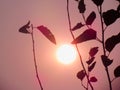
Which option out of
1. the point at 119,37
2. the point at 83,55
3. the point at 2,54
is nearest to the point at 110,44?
the point at 119,37

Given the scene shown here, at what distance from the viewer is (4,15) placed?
141cm

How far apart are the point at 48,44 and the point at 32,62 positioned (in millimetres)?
152

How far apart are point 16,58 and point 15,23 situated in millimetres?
219

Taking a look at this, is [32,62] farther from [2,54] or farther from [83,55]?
[83,55]

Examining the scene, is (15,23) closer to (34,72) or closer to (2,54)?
(2,54)

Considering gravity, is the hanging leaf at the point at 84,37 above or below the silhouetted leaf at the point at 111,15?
below

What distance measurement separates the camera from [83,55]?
57.4 inches

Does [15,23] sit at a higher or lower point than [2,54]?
higher

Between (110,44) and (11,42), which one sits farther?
(11,42)

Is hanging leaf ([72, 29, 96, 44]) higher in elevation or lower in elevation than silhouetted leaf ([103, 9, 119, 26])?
lower

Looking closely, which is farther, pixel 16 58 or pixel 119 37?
pixel 16 58

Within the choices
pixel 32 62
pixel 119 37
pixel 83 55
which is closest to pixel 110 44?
pixel 119 37

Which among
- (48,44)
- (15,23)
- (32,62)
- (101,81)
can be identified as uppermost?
(15,23)

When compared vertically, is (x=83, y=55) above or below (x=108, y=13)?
below
